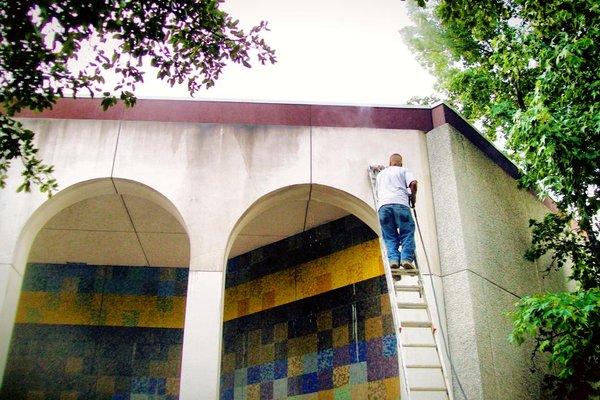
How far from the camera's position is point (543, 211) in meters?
10.9

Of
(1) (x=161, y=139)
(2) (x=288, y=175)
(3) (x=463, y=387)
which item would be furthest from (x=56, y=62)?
(3) (x=463, y=387)

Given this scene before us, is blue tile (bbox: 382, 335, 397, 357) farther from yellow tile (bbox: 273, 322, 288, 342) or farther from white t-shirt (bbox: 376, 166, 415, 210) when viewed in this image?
white t-shirt (bbox: 376, 166, 415, 210)

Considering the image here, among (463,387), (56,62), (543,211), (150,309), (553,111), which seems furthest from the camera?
(150,309)

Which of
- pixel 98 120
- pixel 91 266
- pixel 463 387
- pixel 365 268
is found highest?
pixel 98 120

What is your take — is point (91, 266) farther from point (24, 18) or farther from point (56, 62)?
point (24, 18)

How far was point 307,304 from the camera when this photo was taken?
1064 centimetres

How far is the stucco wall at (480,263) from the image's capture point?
287 inches

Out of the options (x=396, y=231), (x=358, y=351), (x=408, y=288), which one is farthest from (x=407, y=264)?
(x=358, y=351)

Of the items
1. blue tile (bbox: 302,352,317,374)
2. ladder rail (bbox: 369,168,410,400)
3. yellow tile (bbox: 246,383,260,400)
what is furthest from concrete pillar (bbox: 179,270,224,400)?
yellow tile (bbox: 246,383,260,400)

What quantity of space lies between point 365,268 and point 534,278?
2.77m

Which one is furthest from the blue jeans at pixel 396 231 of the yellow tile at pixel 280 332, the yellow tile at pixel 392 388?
the yellow tile at pixel 280 332

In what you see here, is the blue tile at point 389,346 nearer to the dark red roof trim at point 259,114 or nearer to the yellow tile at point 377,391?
the yellow tile at point 377,391

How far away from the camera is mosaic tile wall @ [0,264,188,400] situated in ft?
35.8

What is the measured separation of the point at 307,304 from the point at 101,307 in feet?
14.1
